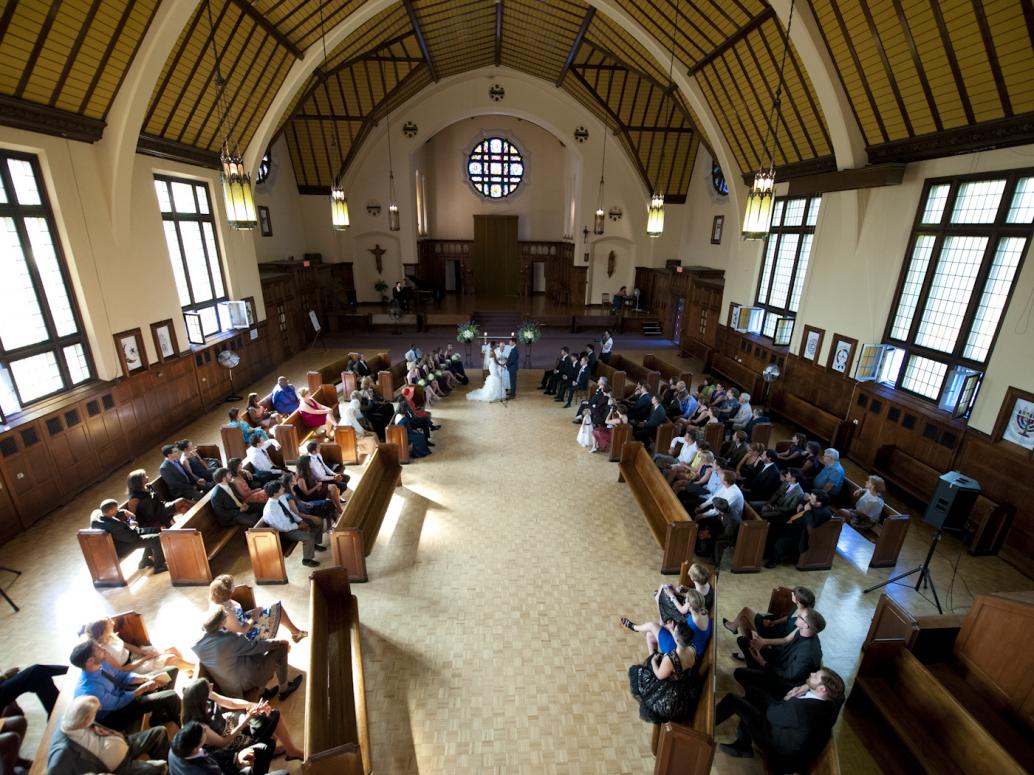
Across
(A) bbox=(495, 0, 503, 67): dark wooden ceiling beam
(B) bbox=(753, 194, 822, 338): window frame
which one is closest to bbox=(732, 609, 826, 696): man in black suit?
(B) bbox=(753, 194, 822, 338): window frame

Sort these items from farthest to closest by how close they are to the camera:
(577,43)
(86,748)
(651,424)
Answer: (577,43) → (651,424) → (86,748)

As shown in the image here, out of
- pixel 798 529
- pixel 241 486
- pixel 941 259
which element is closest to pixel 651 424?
pixel 798 529

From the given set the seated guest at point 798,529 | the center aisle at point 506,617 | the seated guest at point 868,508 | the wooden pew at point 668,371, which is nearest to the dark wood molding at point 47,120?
the center aisle at point 506,617

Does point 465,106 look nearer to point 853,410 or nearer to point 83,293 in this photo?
point 83,293

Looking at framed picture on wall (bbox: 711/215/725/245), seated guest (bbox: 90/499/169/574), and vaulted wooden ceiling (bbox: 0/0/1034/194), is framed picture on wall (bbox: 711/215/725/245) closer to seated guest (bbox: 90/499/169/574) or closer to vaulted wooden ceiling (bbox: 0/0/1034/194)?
vaulted wooden ceiling (bbox: 0/0/1034/194)

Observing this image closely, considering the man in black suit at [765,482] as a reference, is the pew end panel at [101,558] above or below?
below

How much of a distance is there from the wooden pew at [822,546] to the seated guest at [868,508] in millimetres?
425

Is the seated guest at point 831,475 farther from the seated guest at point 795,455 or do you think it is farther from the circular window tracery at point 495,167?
the circular window tracery at point 495,167

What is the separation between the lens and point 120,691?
361 cm

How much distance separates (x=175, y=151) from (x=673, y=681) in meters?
12.1

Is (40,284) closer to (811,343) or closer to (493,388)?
(493,388)

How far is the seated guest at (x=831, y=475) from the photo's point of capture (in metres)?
6.53

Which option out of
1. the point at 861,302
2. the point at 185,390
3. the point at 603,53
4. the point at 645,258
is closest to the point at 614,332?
the point at 645,258

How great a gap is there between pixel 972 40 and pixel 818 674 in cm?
742
